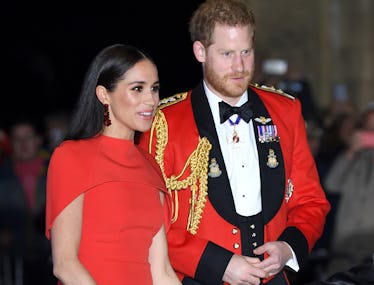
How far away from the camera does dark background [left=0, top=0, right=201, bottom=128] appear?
11.8 metres

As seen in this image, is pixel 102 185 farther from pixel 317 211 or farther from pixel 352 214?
pixel 352 214

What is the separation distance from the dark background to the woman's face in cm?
684

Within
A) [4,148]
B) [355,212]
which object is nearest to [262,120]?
[355,212]

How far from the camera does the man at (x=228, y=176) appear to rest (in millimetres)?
5066

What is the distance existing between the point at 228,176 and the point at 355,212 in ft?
11.3

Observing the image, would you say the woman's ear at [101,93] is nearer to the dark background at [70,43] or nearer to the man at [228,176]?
the man at [228,176]

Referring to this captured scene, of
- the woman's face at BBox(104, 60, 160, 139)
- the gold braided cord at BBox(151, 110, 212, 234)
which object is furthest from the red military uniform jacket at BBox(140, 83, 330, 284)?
the woman's face at BBox(104, 60, 160, 139)

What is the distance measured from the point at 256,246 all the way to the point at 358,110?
256 inches

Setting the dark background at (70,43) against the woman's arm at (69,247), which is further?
the dark background at (70,43)

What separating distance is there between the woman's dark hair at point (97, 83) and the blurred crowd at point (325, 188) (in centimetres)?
391

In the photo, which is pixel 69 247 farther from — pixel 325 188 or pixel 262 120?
pixel 325 188

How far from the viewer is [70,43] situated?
12.8 meters

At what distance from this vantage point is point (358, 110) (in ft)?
37.6

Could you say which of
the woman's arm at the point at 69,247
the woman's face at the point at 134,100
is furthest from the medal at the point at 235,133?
the woman's arm at the point at 69,247
